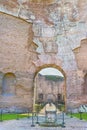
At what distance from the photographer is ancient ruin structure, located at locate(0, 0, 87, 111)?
1711 centimetres

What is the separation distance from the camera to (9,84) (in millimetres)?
17375

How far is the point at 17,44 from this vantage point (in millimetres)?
17375

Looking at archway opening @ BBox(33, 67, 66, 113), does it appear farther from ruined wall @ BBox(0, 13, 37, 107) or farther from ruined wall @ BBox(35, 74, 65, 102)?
ruined wall @ BBox(0, 13, 37, 107)

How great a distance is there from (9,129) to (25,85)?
897 centimetres

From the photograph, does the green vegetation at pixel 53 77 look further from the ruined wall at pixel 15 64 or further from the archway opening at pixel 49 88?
the ruined wall at pixel 15 64

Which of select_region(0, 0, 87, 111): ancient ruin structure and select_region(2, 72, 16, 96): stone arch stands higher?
select_region(0, 0, 87, 111): ancient ruin structure

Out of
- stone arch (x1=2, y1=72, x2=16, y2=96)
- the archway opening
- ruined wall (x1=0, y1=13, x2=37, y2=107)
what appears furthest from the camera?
the archway opening

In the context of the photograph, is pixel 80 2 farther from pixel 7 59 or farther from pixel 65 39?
pixel 7 59

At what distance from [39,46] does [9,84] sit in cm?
333

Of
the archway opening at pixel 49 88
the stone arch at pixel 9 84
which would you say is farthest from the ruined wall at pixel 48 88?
the stone arch at pixel 9 84

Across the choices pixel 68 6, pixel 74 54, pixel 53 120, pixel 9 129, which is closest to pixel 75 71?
pixel 74 54

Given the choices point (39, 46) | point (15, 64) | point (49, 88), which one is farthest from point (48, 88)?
point (15, 64)

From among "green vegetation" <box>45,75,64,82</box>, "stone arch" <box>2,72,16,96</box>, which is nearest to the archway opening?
"green vegetation" <box>45,75,64,82</box>

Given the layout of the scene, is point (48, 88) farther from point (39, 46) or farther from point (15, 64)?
point (15, 64)
